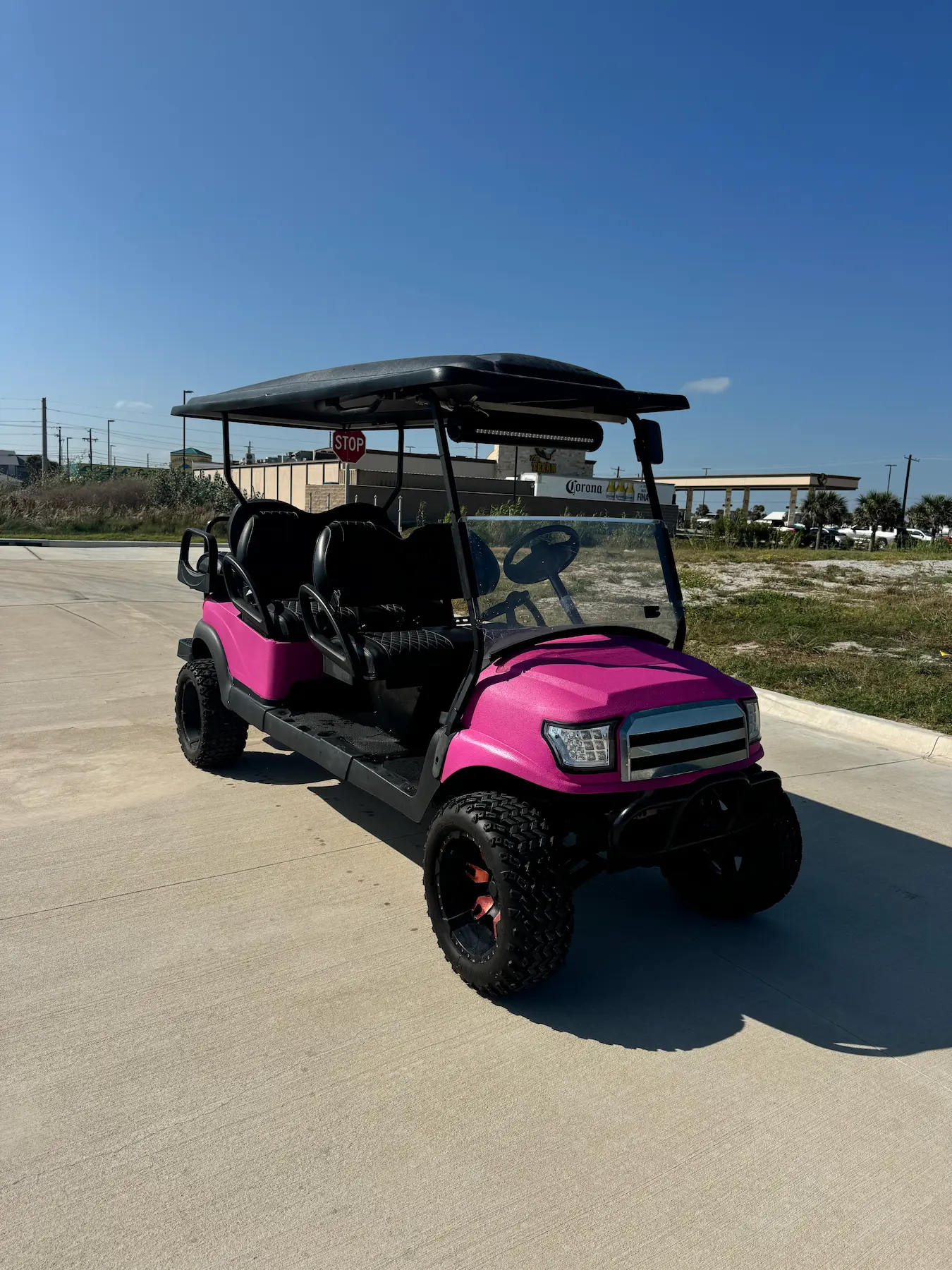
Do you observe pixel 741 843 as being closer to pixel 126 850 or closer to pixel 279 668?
pixel 279 668

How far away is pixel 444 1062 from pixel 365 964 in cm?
57

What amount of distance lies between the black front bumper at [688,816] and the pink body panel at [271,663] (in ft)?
6.47

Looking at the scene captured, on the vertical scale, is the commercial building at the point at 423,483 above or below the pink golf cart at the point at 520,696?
above

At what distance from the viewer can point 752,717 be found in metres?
3.12

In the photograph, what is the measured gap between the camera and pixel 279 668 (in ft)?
14.1

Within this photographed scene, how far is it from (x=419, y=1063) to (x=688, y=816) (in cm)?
112

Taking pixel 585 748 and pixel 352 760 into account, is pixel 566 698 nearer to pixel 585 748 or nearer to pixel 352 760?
pixel 585 748

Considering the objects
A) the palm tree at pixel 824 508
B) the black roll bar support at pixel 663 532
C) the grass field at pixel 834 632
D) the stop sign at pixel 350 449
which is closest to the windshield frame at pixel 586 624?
the black roll bar support at pixel 663 532

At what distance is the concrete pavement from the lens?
1.99 meters

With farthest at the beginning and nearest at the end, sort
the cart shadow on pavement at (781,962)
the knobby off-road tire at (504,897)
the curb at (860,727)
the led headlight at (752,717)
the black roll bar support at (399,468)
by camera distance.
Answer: the curb at (860,727) < the black roll bar support at (399,468) < the led headlight at (752,717) < the cart shadow on pavement at (781,962) < the knobby off-road tire at (504,897)

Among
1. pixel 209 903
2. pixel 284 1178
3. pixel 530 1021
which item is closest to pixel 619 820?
pixel 530 1021

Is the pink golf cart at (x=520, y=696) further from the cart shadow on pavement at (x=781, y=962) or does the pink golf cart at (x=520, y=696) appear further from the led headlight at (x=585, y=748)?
the cart shadow on pavement at (x=781, y=962)

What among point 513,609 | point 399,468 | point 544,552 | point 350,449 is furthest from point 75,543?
point 513,609

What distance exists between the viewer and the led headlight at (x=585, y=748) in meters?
2.74
